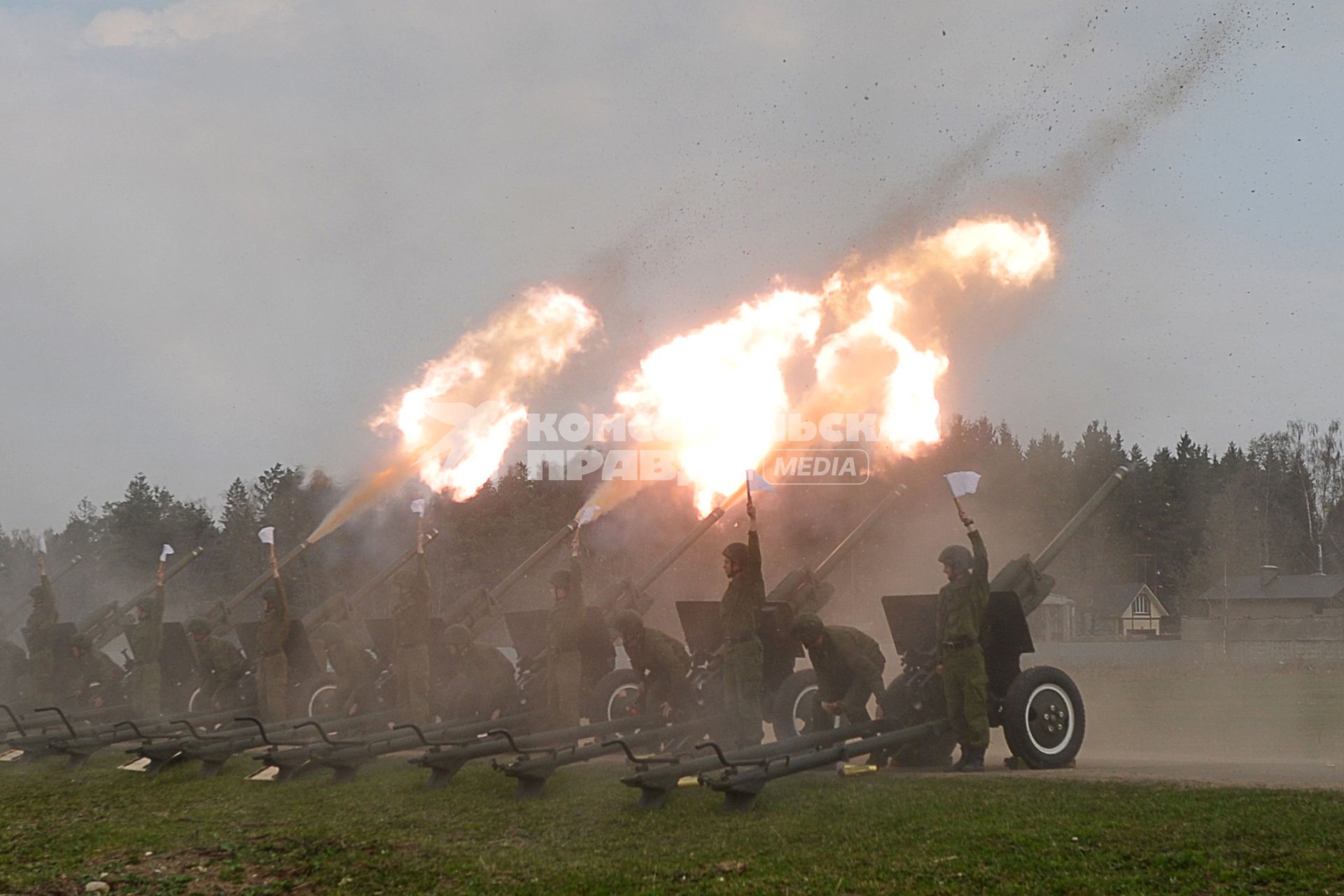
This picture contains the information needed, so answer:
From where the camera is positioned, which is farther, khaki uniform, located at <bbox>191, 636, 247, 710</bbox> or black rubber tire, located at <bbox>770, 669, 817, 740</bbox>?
khaki uniform, located at <bbox>191, 636, 247, 710</bbox>

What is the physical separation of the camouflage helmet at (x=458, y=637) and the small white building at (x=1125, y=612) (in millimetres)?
57743

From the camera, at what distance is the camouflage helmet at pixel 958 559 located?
1497 centimetres

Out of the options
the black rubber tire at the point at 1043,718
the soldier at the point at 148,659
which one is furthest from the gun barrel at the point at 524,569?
the black rubber tire at the point at 1043,718

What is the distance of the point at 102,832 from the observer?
1377cm

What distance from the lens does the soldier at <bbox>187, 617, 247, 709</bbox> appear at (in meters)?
23.0

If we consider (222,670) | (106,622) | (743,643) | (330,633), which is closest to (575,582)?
(743,643)

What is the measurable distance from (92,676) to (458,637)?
877 cm

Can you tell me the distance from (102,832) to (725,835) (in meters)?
6.22

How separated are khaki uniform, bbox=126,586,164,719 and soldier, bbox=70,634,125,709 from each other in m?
1.46

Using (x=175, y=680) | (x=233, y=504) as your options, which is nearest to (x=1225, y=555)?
(x=233, y=504)

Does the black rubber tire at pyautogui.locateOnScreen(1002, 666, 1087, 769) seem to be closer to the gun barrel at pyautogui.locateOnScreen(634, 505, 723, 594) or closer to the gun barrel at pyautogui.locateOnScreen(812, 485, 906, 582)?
the gun barrel at pyautogui.locateOnScreen(812, 485, 906, 582)

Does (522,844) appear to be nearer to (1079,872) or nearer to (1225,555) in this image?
(1079,872)

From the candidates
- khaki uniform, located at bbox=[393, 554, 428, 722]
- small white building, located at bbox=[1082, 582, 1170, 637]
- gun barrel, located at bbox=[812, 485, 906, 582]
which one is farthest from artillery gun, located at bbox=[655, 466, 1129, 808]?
small white building, located at bbox=[1082, 582, 1170, 637]

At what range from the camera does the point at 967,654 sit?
14.8m
